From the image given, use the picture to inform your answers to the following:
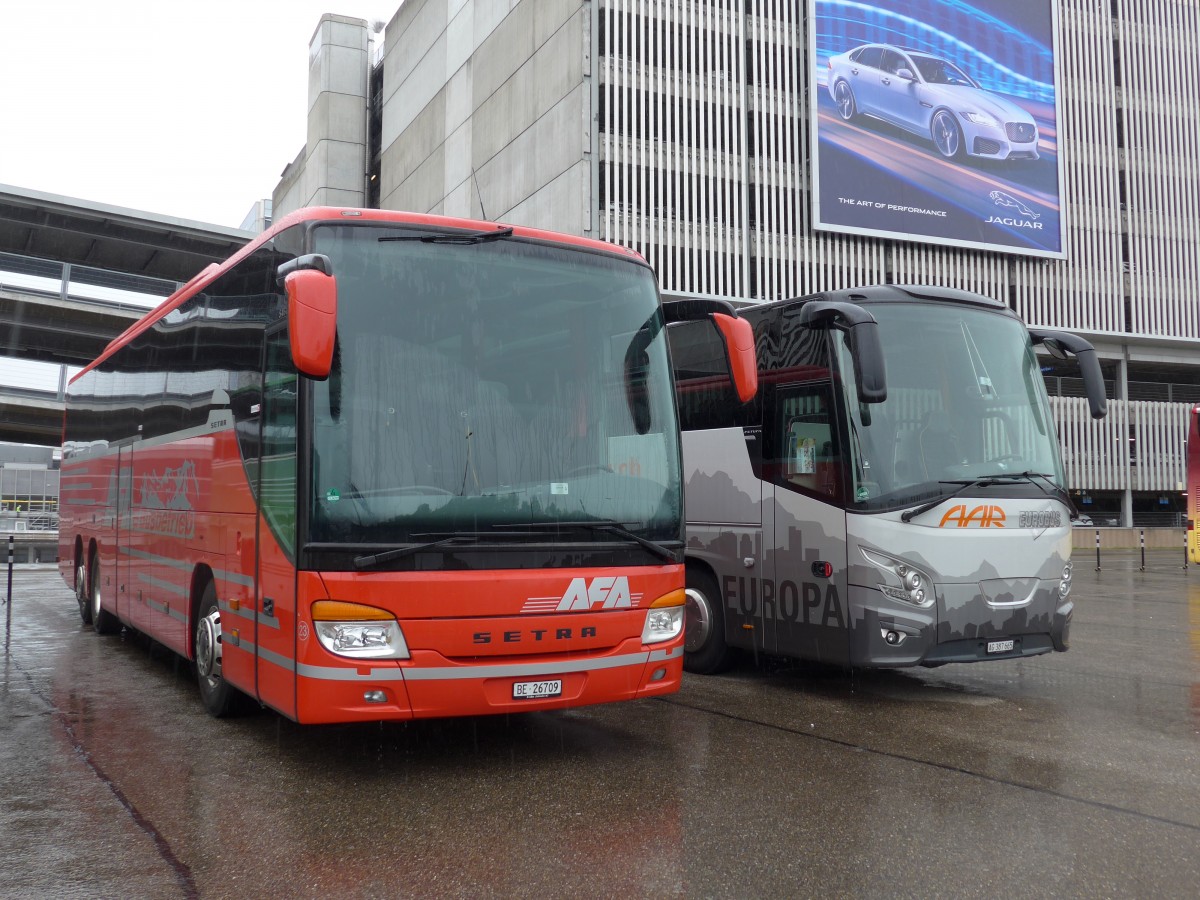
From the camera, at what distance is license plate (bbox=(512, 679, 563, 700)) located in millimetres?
5781

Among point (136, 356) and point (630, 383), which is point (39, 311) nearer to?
point (136, 356)

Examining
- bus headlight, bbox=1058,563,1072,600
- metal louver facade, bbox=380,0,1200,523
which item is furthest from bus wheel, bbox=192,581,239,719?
metal louver facade, bbox=380,0,1200,523

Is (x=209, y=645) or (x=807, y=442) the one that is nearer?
(x=209, y=645)

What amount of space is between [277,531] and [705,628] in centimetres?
Answer: 475

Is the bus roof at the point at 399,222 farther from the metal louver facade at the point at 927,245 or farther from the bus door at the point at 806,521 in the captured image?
the metal louver facade at the point at 927,245

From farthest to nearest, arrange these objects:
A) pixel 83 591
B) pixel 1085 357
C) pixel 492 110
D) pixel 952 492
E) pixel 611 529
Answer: pixel 492 110
pixel 83 591
pixel 1085 357
pixel 952 492
pixel 611 529

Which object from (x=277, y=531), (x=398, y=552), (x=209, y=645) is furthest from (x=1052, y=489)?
(x=209, y=645)

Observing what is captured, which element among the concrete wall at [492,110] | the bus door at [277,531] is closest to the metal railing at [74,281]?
the concrete wall at [492,110]

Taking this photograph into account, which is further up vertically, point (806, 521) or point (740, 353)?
point (740, 353)

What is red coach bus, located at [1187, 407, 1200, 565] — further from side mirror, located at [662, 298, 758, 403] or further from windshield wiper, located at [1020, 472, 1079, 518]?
side mirror, located at [662, 298, 758, 403]

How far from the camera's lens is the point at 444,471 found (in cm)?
568

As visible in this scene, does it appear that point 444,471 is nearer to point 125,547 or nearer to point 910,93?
point 125,547

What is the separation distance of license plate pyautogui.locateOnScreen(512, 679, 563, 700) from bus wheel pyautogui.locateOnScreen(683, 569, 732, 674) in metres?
3.74

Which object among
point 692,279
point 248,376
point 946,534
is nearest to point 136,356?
point 248,376
